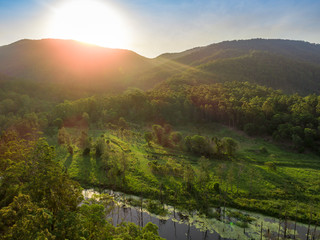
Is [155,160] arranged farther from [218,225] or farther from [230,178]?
[218,225]

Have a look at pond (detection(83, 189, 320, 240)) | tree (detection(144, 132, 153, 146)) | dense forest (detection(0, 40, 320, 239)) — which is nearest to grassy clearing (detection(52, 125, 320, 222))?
dense forest (detection(0, 40, 320, 239))

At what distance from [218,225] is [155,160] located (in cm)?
2666

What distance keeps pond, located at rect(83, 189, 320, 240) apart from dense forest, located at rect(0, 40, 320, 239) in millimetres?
1363

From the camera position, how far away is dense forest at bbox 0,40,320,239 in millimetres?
15328

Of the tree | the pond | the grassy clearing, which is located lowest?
the pond

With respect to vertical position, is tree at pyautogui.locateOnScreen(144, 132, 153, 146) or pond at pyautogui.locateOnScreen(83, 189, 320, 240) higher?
tree at pyautogui.locateOnScreen(144, 132, 153, 146)

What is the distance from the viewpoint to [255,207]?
34000 millimetres

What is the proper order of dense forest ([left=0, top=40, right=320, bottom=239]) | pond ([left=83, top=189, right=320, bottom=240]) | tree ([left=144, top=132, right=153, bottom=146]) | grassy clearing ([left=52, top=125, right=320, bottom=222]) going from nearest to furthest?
1. dense forest ([left=0, top=40, right=320, bottom=239])
2. pond ([left=83, top=189, right=320, bottom=240])
3. grassy clearing ([left=52, top=125, right=320, bottom=222])
4. tree ([left=144, top=132, right=153, bottom=146])

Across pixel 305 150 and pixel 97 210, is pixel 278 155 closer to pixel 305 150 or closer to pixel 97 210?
pixel 305 150

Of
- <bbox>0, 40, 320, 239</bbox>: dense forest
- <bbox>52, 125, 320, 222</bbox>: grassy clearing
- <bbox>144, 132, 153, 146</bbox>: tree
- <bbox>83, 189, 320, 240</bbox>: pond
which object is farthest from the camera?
<bbox>144, 132, 153, 146</bbox>: tree

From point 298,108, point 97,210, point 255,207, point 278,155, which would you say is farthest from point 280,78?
point 97,210

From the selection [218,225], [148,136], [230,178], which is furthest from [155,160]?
[218,225]

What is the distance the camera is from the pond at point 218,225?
91.5 feet

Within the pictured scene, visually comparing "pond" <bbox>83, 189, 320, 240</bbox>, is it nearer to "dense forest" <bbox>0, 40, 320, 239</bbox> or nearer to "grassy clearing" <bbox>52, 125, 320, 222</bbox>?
"dense forest" <bbox>0, 40, 320, 239</bbox>
